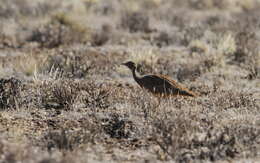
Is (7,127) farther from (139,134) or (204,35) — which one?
(204,35)

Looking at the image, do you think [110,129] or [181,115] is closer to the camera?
[181,115]

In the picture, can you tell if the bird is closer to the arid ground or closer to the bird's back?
the bird's back

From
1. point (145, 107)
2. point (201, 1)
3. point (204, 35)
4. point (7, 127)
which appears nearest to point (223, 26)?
point (204, 35)

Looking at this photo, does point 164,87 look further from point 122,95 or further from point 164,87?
point 122,95

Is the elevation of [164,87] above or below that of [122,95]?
above

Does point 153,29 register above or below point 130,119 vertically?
above

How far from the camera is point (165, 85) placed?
7.71 meters

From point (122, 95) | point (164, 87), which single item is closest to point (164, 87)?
point (164, 87)

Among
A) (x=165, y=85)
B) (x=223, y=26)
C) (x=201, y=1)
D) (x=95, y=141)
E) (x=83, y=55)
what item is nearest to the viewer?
(x=95, y=141)

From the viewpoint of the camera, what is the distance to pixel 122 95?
28.3ft

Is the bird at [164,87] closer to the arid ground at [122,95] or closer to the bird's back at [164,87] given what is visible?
the bird's back at [164,87]

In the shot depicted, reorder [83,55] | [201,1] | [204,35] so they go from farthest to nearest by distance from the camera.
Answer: [201,1], [204,35], [83,55]

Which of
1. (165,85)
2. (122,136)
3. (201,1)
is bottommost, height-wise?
(122,136)

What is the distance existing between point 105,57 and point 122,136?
5729 millimetres
